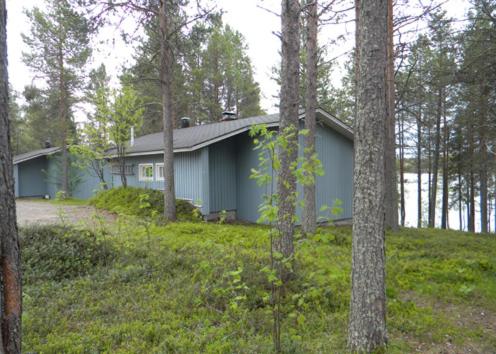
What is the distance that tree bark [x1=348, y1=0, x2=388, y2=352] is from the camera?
282 cm

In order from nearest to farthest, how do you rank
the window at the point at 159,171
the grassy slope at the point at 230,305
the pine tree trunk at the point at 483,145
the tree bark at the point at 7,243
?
the tree bark at the point at 7,243
the grassy slope at the point at 230,305
the pine tree trunk at the point at 483,145
the window at the point at 159,171

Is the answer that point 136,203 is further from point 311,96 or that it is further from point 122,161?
point 311,96

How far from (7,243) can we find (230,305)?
245 cm

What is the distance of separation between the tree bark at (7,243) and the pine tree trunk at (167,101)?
8008 mm

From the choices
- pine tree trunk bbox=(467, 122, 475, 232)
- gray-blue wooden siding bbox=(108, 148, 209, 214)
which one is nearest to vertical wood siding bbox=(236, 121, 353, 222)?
gray-blue wooden siding bbox=(108, 148, 209, 214)

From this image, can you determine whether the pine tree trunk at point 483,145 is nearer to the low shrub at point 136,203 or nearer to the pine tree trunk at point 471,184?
the pine tree trunk at point 471,184

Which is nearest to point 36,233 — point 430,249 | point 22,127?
point 430,249

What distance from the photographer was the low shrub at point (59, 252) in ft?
16.1

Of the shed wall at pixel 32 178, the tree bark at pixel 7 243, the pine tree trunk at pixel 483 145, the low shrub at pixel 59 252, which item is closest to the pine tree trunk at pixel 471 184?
the pine tree trunk at pixel 483 145

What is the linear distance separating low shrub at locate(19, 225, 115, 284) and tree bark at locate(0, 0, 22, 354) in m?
3.68

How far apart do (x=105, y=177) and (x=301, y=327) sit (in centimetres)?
1678

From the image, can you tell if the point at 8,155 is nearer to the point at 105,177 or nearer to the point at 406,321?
the point at 406,321

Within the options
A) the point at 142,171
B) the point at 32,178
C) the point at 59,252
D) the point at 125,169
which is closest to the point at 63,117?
the point at 32,178

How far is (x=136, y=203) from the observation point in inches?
442
